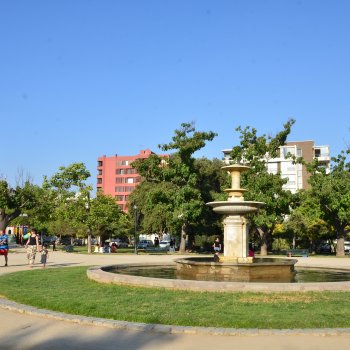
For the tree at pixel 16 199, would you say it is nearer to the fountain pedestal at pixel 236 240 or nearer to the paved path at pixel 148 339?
the fountain pedestal at pixel 236 240

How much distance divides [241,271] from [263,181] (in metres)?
26.3

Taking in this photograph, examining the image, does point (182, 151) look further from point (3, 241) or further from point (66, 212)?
point (3, 241)

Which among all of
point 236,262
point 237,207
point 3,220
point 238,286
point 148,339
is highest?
point 237,207

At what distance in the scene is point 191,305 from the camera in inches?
368

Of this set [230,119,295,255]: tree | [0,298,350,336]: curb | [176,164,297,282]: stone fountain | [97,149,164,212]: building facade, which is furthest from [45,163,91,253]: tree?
[97,149,164,212]: building facade

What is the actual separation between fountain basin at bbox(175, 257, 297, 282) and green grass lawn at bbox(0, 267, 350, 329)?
334cm

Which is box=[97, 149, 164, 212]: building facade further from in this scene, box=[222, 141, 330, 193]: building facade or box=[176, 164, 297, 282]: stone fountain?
box=[176, 164, 297, 282]: stone fountain

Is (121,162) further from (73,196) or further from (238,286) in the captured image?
(238,286)

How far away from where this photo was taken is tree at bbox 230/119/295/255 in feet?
130

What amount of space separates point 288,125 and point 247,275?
3030cm

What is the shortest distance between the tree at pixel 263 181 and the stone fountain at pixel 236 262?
847 inches

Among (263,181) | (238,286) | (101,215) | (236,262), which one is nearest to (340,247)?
(263,181)

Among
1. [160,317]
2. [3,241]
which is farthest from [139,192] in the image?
[160,317]

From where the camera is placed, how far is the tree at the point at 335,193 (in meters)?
40.1
